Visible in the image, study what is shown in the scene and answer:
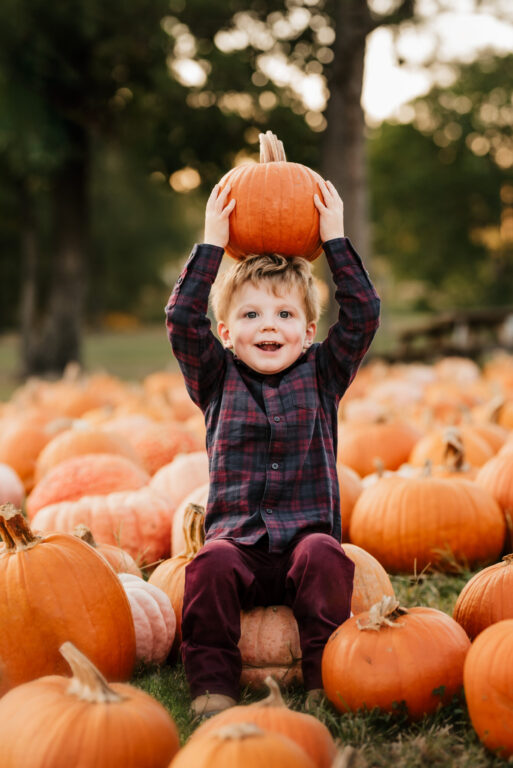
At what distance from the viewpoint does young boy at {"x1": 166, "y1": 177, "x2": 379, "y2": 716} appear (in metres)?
2.75

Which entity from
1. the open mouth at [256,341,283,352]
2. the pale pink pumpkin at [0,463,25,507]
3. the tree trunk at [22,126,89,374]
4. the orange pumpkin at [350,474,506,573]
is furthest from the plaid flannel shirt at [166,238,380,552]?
the tree trunk at [22,126,89,374]

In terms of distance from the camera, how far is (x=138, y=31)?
12352mm

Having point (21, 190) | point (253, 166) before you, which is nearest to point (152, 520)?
point (253, 166)

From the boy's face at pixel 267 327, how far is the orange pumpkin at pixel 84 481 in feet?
4.89

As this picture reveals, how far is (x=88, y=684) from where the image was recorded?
198 centimetres

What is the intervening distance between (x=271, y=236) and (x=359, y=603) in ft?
4.42

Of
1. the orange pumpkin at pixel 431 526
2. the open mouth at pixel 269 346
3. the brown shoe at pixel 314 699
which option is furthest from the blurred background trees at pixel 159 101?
the brown shoe at pixel 314 699

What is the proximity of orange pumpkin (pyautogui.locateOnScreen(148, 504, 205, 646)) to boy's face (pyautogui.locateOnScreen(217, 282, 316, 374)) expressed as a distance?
0.57m

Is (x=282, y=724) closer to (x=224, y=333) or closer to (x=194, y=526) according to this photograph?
(x=194, y=526)

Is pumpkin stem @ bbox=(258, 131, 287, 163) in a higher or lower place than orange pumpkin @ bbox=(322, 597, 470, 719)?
higher

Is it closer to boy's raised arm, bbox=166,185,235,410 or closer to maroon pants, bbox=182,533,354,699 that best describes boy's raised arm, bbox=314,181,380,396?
boy's raised arm, bbox=166,185,235,410

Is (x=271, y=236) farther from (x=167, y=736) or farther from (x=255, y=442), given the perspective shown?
(x=167, y=736)

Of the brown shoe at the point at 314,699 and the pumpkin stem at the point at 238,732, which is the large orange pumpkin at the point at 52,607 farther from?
the pumpkin stem at the point at 238,732

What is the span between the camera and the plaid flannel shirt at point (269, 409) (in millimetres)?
2969
